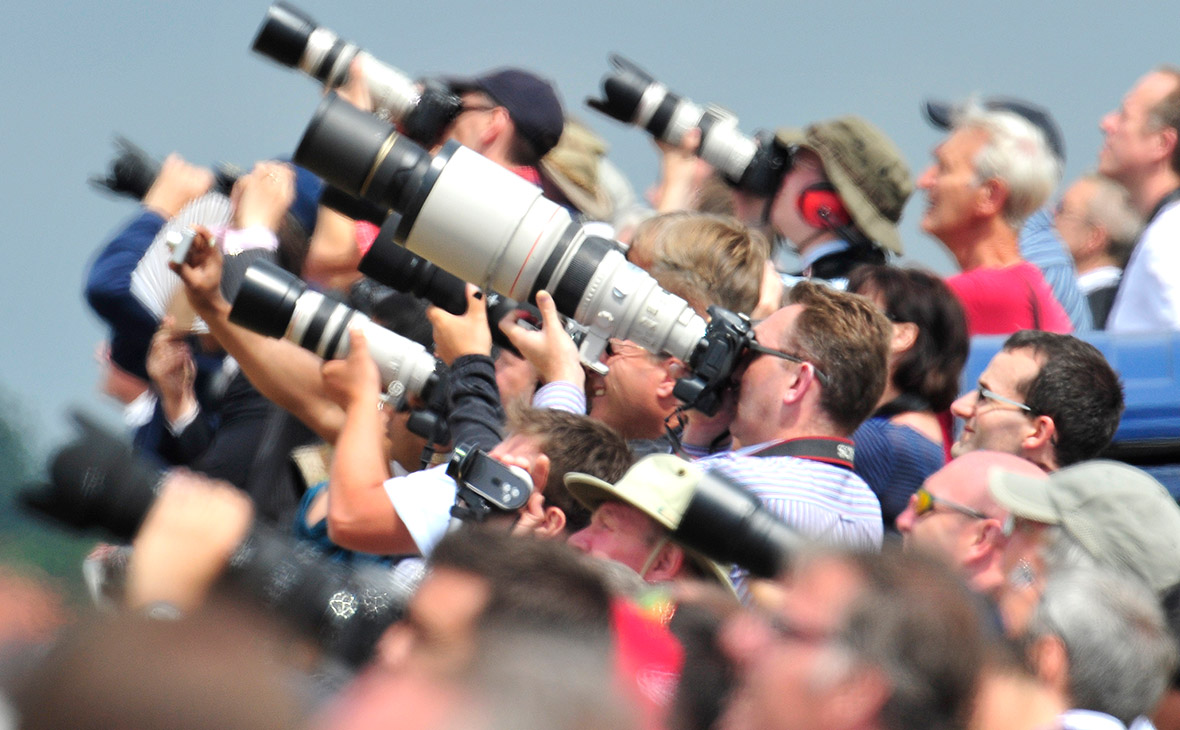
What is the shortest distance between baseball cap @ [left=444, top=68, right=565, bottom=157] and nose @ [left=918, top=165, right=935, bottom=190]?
3.78 ft

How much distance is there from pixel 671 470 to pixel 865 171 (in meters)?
2.15

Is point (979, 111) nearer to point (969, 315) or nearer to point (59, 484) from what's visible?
point (969, 315)

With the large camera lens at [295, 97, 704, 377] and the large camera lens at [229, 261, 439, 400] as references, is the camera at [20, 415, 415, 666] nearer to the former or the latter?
the large camera lens at [295, 97, 704, 377]

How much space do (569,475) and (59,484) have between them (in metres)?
1.21

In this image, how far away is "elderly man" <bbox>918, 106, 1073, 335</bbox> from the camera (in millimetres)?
4648

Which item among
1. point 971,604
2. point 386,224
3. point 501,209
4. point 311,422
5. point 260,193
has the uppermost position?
point 971,604

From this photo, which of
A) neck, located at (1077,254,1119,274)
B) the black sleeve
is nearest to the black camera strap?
the black sleeve

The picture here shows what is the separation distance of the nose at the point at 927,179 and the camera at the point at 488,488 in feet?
7.13

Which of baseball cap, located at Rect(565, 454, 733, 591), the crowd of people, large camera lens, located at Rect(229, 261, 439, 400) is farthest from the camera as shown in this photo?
large camera lens, located at Rect(229, 261, 439, 400)

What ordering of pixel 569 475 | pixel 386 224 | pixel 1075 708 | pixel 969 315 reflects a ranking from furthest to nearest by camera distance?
pixel 969 315 < pixel 386 224 < pixel 569 475 < pixel 1075 708

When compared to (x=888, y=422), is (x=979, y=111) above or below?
above

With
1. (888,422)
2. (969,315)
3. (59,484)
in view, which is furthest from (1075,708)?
(969,315)

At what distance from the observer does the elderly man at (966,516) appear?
3309 mm

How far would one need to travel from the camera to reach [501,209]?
366cm
